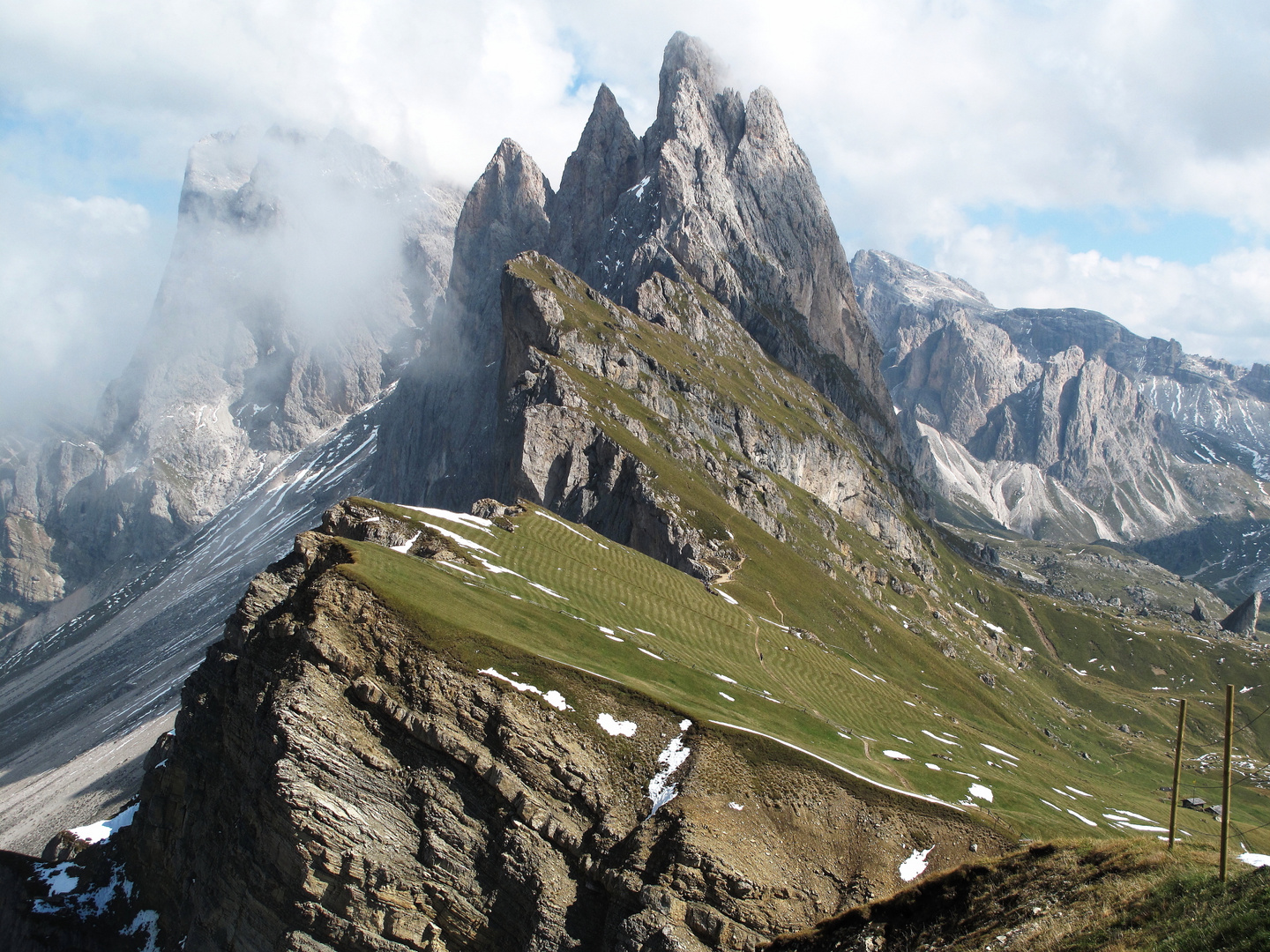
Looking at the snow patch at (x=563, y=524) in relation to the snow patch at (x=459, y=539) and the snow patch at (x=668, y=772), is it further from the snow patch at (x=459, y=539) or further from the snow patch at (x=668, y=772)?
the snow patch at (x=668, y=772)

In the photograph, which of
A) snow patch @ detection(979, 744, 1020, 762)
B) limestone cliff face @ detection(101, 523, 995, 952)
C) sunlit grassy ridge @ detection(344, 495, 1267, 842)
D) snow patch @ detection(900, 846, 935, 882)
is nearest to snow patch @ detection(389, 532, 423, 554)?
sunlit grassy ridge @ detection(344, 495, 1267, 842)

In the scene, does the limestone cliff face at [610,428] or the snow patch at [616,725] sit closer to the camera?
the snow patch at [616,725]

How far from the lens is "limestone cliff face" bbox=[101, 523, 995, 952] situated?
1433 inches

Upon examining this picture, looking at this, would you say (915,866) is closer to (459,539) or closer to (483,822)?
(483,822)

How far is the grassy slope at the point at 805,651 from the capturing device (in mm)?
53812

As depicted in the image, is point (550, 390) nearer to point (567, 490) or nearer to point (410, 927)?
point (567, 490)

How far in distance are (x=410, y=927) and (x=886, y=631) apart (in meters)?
118

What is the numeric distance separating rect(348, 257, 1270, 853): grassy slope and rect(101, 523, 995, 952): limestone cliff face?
3.64m

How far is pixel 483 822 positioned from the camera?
38.5m

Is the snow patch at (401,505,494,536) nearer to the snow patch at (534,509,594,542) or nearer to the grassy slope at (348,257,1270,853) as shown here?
the grassy slope at (348,257,1270,853)

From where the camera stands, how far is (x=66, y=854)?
85.4 m

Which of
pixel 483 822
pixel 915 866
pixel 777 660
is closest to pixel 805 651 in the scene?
pixel 777 660

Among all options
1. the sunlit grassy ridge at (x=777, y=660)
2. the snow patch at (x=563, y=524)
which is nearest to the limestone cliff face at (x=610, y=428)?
the sunlit grassy ridge at (x=777, y=660)

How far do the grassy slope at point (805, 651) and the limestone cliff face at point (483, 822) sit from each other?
364 cm
